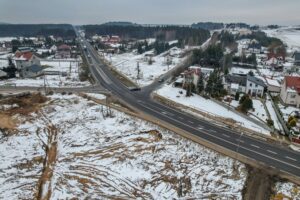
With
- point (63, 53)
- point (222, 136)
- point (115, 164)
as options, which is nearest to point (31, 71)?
point (63, 53)

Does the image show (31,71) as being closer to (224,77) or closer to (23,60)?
(23,60)

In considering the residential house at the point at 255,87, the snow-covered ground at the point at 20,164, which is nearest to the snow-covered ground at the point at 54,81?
the snow-covered ground at the point at 20,164

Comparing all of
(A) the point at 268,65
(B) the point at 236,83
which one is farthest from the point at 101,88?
(A) the point at 268,65

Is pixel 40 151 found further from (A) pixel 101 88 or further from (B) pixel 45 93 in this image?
(A) pixel 101 88

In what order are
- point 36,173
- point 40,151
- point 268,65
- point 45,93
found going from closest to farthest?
1. point 36,173
2. point 40,151
3. point 45,93
4. point 268,65

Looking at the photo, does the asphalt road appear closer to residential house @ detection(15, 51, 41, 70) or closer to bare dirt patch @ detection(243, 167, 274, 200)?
bare dirt patch @ detection(243, 167, 274, 200)
